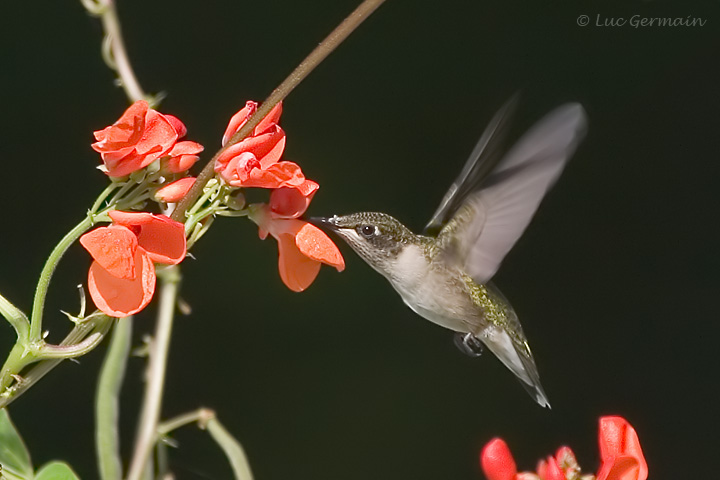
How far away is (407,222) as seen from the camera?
10.1 ft

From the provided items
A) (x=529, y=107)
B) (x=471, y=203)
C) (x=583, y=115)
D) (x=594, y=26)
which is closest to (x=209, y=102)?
(x=529, y=107)

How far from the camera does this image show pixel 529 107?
3143mm

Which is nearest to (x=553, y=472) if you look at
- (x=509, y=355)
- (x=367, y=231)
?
(x=367, y=231)

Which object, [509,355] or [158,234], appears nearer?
[158,234]

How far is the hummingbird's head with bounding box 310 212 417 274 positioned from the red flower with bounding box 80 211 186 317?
0.43 m

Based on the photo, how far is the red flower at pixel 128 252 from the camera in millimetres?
842

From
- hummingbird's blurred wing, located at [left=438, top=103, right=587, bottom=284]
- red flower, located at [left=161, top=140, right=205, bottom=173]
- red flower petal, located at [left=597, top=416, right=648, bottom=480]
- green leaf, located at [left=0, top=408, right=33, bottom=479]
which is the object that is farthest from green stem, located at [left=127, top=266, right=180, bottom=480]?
red flower petal, located at [left=597, top=416, right=648, bottom=480]

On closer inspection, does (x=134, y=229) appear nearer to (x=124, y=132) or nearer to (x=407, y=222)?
(x=124, y=132)

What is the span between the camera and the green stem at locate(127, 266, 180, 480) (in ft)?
3.93

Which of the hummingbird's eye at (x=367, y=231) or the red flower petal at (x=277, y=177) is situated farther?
the hummingbird's eye at (x=367, y=231)

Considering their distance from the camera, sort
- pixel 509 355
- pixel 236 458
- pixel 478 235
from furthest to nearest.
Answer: pixel 509 355 → pixel 478 235 → pixel 236 458

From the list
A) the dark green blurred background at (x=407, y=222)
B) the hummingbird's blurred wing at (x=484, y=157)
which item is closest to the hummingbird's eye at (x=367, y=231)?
the hummingbird's blurred wing at (x=484, y=157)

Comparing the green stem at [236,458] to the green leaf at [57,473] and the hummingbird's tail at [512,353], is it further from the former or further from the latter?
the hummingbird's tail at [512,353]

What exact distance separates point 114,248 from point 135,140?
0.10 metres
